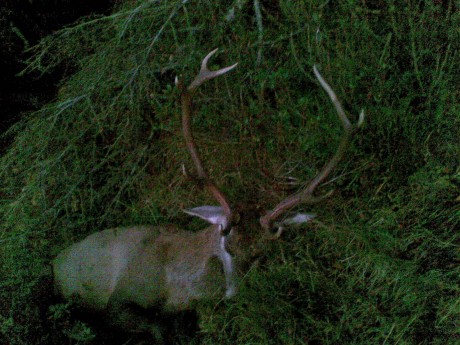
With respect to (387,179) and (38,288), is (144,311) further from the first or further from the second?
(387,179)

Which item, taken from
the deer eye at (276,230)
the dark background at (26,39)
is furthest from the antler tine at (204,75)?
the dark background at (26,39)

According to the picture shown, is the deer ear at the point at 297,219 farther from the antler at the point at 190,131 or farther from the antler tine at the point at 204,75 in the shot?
the antler tine at the point at 204,75

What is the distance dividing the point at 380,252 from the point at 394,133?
2.77ft

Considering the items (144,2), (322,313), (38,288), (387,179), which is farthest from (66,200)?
(387,179)

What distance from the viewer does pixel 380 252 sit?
11.5 ft

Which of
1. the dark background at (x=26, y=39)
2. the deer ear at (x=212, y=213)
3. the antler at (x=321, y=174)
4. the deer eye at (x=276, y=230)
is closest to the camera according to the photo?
the antler at (x=321, y=174)

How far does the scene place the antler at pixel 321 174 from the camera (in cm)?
292

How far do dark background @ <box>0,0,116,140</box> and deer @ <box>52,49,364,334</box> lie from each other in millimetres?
1584

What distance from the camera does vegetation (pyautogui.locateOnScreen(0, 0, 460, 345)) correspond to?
3.39 meters

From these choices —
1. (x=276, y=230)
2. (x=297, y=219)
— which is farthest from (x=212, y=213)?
(x=297, y=219)

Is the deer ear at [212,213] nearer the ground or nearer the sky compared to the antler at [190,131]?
nearer the ground

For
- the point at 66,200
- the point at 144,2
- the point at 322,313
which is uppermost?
the point at 144,2

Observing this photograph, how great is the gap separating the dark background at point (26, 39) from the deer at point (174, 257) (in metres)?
1.58

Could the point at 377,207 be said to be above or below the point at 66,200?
below
